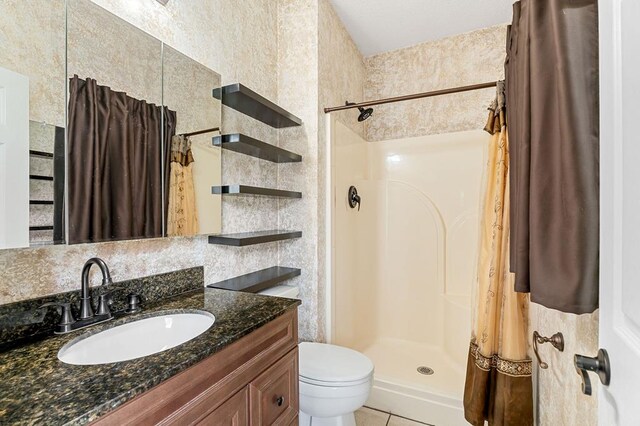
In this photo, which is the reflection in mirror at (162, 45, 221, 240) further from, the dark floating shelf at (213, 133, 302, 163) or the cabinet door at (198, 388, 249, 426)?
the cabinet door at (198, 388, 249, 426)

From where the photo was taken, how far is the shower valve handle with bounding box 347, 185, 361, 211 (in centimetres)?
244

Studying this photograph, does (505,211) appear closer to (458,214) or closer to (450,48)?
(458,214)

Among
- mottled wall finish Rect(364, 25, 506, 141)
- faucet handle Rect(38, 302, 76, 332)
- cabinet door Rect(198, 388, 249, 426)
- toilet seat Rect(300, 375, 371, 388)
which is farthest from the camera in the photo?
mottled wall finish Rect(364, 25, 506, 141)

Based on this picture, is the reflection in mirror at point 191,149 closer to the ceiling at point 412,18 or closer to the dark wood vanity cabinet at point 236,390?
the dark wood vanity cabinet at point 236,390

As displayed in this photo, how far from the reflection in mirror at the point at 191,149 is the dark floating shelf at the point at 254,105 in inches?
2.8

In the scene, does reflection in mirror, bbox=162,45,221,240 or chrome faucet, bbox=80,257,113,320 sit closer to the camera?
chrome faucet, bbox=80,257,113,320

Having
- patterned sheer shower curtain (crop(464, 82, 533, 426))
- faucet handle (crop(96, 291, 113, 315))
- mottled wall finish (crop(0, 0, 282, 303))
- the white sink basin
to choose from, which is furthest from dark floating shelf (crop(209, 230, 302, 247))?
patterned sheer shower curtain (crop(464, 82, 533, 426))

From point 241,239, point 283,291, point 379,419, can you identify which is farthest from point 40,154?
point 379,419

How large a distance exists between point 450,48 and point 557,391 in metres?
2.61

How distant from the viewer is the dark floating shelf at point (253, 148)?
1.54m

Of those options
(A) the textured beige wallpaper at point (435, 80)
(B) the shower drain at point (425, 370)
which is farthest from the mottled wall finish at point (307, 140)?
(A) the textured beige wallpaper at point (435, 80)

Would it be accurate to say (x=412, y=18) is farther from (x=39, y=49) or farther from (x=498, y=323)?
(x=39, y=49)

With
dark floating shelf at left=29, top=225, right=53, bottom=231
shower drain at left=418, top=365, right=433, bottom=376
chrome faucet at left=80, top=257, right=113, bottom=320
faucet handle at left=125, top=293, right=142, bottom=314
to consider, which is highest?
dark floating shelf at left=29, top=225, right=53, bottom=231

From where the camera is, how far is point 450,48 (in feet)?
8.86
